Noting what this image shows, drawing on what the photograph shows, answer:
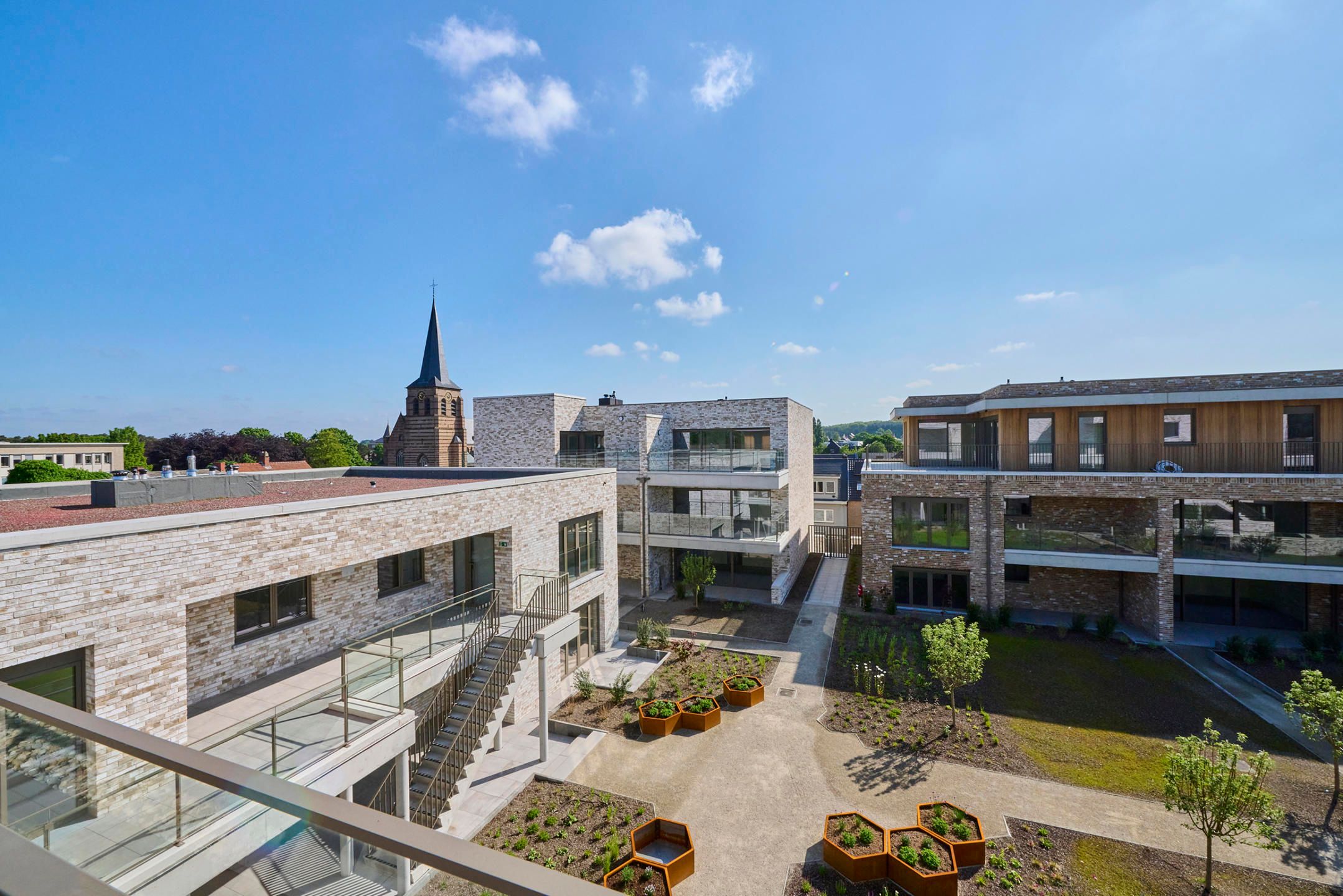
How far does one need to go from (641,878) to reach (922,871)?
380 cm

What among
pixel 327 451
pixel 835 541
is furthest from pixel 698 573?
pixel 327 451

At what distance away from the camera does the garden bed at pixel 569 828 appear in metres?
8.48

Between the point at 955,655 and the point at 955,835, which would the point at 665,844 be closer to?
the point at 955,835

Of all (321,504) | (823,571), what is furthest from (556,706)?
(823,571)

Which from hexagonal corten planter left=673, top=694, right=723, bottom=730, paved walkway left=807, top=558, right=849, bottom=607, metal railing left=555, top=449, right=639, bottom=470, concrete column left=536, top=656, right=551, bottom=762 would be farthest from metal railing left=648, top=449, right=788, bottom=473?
concrete column left=536, top=656, right=551, bottom=762

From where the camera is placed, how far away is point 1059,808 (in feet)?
30.9

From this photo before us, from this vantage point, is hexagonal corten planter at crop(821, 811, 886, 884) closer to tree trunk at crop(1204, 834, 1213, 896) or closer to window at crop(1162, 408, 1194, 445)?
tree trunk at crop(1204, 834, 1213, 896)

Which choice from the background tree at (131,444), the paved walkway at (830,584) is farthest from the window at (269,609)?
the background tree at (131,444)

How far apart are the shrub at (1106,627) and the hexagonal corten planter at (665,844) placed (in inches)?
564

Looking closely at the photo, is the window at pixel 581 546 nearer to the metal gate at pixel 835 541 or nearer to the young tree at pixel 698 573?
the young tree at pixel 698 573

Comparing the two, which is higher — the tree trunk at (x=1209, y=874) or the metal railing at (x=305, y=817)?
the metal railing at (x=305, y=817)

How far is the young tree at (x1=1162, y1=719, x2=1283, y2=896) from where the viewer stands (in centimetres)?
753

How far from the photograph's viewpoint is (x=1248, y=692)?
13.3 meters

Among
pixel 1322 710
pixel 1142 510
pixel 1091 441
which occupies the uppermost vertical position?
pixel 1091 441
